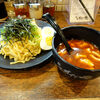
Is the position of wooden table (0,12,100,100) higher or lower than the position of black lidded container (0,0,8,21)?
lower

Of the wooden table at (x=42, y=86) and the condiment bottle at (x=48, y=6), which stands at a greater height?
the condiment bottle at (x=48, y=6)

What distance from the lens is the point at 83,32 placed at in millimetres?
874

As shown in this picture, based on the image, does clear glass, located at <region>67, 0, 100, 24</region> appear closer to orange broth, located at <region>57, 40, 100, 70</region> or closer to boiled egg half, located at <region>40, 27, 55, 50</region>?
boiled egg half, located at <region>40, 27, 55, 50</region>

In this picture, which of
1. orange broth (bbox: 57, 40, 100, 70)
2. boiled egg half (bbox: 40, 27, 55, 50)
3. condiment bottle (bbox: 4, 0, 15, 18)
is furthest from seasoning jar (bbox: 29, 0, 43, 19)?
orange broth (bbox: 57, 40, 100, 70)

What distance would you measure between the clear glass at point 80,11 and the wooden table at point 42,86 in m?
0.81

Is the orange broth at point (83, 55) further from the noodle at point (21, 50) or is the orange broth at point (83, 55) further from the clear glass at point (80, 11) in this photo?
the clear glass at point (80, 11)

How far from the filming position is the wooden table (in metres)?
0.75

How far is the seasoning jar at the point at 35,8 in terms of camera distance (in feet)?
4.86

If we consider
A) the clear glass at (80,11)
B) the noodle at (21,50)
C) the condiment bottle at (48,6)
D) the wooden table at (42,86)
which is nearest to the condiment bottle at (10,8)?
the condiment bottle at (48,6)

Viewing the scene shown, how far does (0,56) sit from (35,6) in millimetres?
832

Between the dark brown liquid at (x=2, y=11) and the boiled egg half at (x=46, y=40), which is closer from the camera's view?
the boiled egg half at (x=46, y=40)

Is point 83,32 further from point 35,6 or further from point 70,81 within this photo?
point 35,6

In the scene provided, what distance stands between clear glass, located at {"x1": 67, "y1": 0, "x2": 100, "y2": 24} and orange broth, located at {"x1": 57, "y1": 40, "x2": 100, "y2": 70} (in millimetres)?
617

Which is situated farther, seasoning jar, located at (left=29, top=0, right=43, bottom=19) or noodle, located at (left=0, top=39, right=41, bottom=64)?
seasoning jar, located at (left=29, top=0, right=43, bottom=19)
